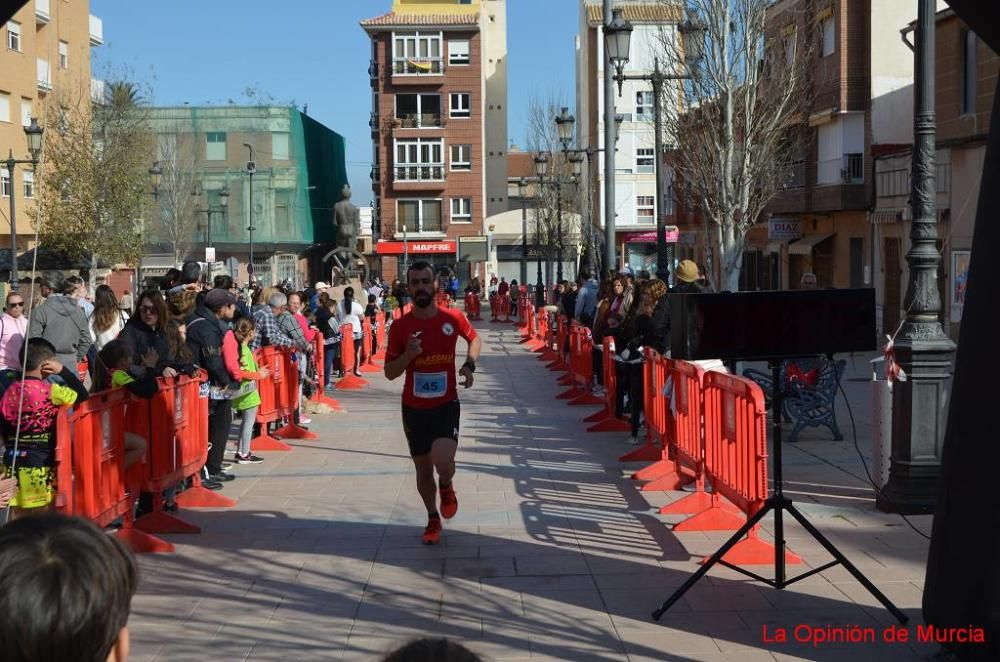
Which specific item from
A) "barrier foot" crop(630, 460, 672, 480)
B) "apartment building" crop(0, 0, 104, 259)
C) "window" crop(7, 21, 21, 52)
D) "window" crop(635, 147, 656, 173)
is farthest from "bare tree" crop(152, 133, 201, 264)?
"barrier foot" crop(630, 460, 672, 480)

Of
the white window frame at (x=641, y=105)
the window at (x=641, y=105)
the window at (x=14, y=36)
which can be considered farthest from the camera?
the window at (x=641, y=105)

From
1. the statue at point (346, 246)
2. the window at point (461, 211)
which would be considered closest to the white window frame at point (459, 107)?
the window at point (461, 211)

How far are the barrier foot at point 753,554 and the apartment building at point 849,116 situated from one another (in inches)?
1089

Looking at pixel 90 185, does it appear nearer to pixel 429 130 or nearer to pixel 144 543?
pixel 144 543

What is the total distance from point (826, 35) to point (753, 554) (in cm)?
3284

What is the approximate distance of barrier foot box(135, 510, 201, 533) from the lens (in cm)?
930

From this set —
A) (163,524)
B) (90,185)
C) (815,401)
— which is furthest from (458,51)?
(163,524)

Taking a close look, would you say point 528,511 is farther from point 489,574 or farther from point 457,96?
point 457,96

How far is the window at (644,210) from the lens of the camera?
7538 centimetres

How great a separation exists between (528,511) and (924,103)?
4.10 meters

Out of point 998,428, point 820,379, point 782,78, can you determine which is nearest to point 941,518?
point 998,428

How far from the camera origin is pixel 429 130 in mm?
76375

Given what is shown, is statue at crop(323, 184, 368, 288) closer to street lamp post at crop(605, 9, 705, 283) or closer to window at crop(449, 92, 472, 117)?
street lamp post at crop(605, 9, 705, 283)

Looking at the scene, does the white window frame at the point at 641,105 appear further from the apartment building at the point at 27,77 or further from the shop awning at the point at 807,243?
the apartment building at the point at 27,77
